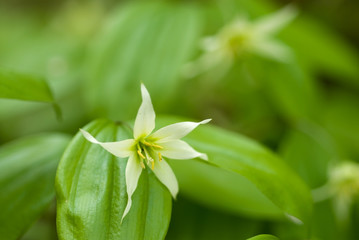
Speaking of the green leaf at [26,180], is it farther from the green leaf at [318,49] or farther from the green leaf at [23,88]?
the green leaf at [318,49]

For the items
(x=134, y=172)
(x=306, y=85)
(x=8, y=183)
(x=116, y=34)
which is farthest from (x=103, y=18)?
(x=134, y=172)

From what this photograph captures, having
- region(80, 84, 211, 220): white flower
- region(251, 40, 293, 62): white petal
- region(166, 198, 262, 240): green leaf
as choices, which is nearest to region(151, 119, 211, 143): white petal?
region(80, 84, 211, 220): white flower

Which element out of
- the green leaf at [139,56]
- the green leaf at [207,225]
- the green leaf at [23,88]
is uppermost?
the green leaf at [139,56]

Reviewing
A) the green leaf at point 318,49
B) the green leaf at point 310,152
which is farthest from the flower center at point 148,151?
the green leaf at point 318,49

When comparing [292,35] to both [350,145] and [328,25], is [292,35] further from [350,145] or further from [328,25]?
[328,25]

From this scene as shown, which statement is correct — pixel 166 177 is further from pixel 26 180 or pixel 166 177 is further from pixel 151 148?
pixel 26 180

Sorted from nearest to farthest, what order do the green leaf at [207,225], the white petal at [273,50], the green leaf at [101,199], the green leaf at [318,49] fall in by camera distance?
the green leaf at [101,199] → the green leaf at [207,225] → the white petal at [273,50] → the green leaf at [318,49]
